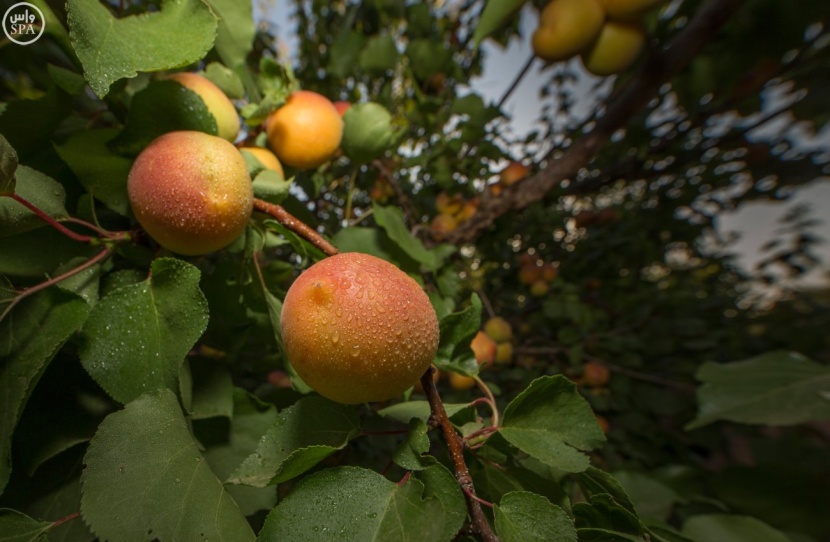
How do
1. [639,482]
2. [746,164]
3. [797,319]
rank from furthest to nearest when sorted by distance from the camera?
[797,319]
[746,164]
[639,482]

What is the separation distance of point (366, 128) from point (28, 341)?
375 millimetres

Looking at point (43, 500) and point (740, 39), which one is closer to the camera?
point (43, 500)

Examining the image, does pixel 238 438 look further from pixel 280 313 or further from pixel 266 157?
pixel 266 157

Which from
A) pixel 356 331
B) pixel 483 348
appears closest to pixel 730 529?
pixel 483 348

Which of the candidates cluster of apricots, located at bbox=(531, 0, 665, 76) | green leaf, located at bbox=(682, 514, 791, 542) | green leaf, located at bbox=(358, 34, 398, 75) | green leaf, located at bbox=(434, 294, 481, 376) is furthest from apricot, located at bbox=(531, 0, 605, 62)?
green leaf, located at bbox=(682, 514, 791, 542)

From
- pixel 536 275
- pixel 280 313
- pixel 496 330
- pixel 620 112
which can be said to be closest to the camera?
pixel 280 313

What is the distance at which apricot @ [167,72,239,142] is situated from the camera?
0.37 metres

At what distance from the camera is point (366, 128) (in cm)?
51

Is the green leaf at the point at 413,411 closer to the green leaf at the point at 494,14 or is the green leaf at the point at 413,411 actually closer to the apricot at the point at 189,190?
the apricot at the point at 189,190

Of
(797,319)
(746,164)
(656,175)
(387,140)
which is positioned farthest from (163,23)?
(797,319)

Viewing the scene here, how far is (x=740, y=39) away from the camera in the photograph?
66cm

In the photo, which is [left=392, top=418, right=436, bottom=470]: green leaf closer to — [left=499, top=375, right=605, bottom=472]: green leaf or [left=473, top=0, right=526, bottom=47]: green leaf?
[left=499, top=375, right=605, bottom=472]: green leaf

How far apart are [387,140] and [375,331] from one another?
0.34 m

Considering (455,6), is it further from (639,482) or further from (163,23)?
(639,482)
